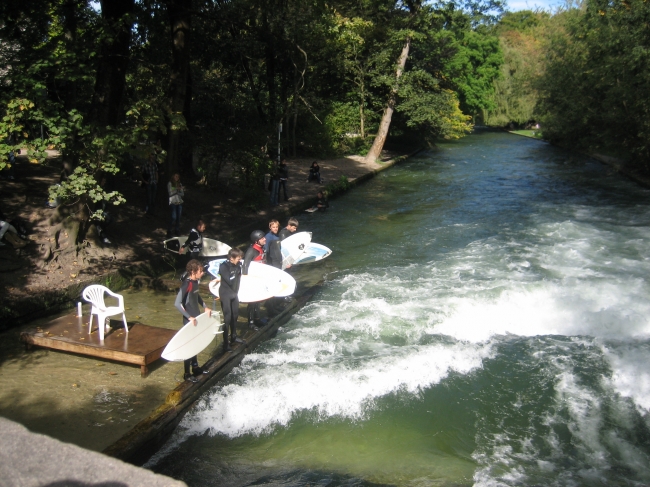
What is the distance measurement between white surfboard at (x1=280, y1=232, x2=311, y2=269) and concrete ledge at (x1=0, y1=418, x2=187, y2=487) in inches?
315

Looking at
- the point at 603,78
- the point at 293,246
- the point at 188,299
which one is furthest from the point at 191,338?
the point at 603,78

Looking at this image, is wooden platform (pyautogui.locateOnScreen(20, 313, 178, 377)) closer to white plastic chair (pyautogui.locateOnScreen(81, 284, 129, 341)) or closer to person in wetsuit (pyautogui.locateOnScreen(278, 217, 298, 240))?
white plastic chair (pyautogui.locateOnScreen(81, 284, 129, 341))

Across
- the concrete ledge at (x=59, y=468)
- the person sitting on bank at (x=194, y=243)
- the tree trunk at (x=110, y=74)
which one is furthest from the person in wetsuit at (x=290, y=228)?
the concrete ledge at (x=59, y=468)

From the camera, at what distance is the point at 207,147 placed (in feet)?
56.9

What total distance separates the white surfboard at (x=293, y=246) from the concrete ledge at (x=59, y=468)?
8003 mm

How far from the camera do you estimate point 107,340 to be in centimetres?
826

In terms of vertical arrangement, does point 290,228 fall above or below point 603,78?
below

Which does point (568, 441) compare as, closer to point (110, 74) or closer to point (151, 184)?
point (110, 74)

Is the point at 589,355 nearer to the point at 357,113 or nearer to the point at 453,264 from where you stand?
the point at 453,264

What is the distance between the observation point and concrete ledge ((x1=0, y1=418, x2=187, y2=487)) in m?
3.65

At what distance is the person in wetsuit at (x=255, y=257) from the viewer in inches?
369

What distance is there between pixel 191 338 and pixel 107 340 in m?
1.66

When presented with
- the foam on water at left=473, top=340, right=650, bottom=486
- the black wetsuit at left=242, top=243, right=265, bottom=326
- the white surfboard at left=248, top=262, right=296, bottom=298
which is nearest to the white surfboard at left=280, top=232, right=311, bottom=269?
the white surfboard at left=248, top=262, right=296, bottom=298

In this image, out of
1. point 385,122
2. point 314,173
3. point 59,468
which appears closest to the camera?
point 59,468
